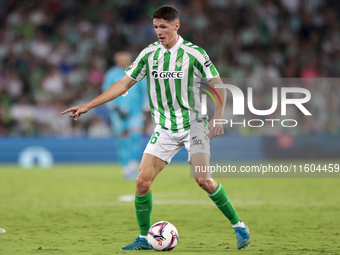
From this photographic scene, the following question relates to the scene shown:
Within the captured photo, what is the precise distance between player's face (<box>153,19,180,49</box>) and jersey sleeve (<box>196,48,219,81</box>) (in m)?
0.31

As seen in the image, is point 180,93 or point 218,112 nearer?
point 218,112

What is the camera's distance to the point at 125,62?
1130cm

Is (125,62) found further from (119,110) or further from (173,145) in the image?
(173,145)

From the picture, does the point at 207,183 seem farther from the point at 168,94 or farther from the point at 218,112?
the point at 168,94

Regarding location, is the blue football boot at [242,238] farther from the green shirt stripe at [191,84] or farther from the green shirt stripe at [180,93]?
the green shirt stripe at [191,84]

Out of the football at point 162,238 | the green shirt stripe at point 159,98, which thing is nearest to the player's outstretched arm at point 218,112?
the green shirt stripe at point 159,98

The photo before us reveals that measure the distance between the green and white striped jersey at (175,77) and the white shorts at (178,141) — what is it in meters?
0.06

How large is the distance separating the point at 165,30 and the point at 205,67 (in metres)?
0.50

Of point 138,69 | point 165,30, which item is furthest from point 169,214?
point 165,30

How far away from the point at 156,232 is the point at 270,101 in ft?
37.3

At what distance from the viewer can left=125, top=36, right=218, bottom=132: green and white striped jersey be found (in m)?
5.25

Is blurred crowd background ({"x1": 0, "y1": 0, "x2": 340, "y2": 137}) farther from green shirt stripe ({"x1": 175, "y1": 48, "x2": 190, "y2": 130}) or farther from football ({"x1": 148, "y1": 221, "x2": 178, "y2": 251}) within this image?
football ({"x1": 148, "y1": 221, "x2": 178, "y2": 251})

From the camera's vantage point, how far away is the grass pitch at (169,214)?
5387mm

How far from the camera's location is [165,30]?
514 cm
